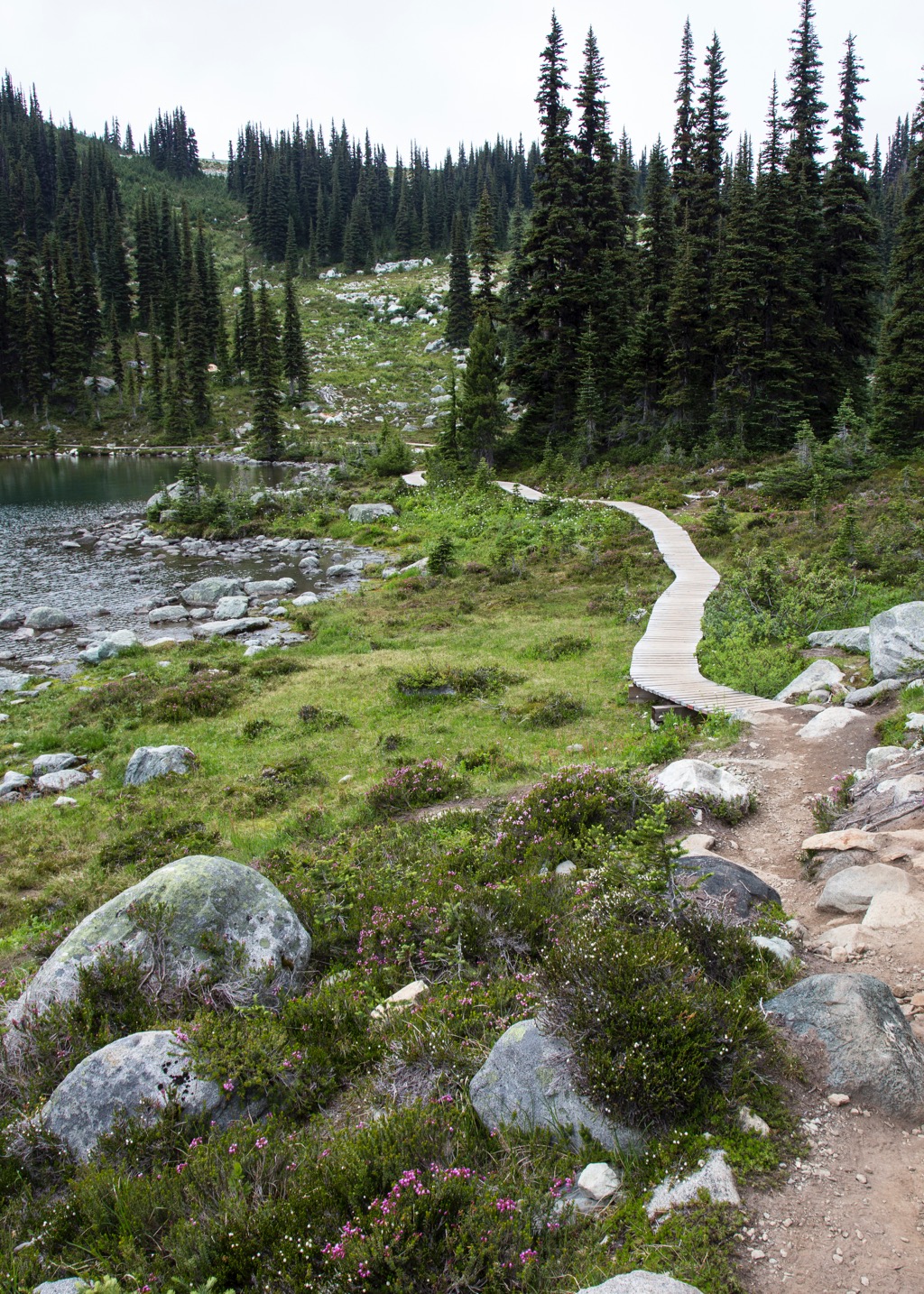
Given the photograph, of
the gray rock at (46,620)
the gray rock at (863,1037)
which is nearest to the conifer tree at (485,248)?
the gray rock at (46,620)

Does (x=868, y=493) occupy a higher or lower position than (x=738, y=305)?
lower

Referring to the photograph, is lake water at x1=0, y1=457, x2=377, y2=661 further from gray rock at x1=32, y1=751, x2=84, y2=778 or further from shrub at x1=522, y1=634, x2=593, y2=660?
shrub at x1=522, y1=634, x2=593, y2=660

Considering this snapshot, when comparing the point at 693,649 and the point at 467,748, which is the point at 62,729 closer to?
the point at 467,748

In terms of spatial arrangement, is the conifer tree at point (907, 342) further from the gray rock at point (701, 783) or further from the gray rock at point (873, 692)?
the gray rock at point (701, 783)

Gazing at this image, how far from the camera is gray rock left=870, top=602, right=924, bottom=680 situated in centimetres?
1274

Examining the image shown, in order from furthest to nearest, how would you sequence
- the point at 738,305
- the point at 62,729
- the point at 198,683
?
the point at 738,305 → the point at 198,683 → the point at 62,729

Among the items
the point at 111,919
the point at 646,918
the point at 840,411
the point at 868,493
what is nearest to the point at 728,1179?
the point at 646,918

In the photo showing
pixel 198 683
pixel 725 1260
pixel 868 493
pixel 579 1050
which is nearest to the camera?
pixel 725 1260

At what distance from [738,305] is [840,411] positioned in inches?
357

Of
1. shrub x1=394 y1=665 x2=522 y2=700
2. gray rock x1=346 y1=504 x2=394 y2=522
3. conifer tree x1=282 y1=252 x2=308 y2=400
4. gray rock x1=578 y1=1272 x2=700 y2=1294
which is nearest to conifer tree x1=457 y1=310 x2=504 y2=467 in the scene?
gray rock x1=346 y1=504 x2=394 y2=522

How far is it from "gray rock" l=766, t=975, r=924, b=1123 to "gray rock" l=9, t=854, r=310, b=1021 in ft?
13.4

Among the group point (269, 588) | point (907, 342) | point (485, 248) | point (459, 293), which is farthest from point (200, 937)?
point (459, 293)

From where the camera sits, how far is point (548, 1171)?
4383 millimetres

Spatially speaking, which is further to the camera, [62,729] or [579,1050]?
[62,729]
